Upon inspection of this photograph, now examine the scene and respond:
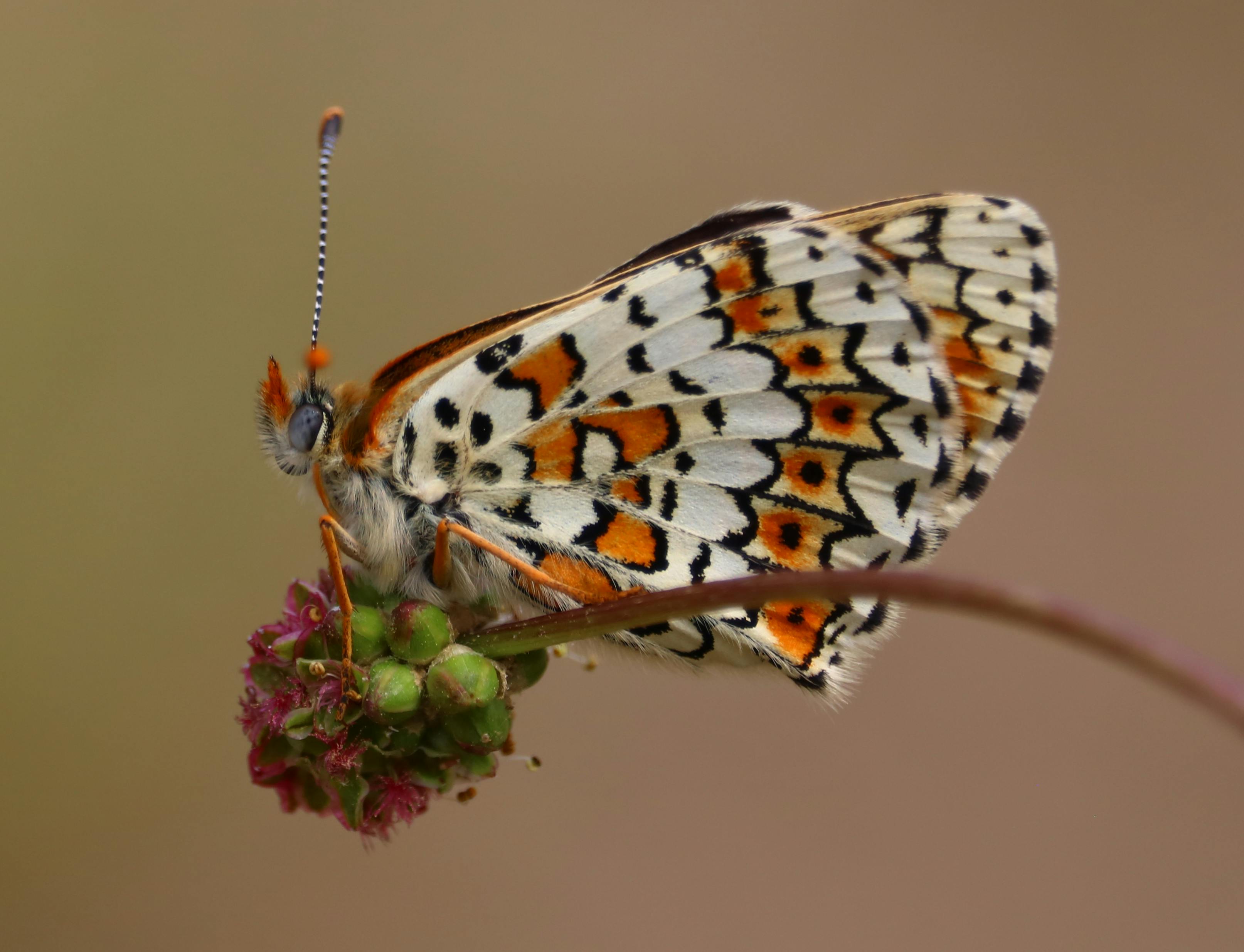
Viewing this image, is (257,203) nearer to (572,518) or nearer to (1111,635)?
(572,518)

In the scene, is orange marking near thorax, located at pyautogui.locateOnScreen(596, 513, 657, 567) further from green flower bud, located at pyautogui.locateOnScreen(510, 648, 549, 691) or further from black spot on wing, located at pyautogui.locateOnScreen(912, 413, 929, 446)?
black spot on wing, located at pyautogui.locateOnScreen(912, 413, 929, 446)

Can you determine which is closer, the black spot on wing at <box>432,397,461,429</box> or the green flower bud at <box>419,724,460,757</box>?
the green flower bud at <box>419,724,460,757</box>

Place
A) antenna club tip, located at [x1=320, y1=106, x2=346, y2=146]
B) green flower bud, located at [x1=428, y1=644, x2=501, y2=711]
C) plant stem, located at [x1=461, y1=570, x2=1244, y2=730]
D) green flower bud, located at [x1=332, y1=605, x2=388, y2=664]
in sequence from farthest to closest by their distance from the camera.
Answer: antenna club tip, located at [x1=320, y1=106, x2=346, y2=146]
green flower bud, located at [x1=332, y1=605, x2=388, y2=664]
green flower bud, located at [x1=428, y1=644, x2=501, y2=711]
plant stem, located at [x1=461, y1=570, x2=1244, y2=730]

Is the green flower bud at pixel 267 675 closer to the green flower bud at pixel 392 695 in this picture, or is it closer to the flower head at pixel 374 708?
the flower head at pixel 374 708

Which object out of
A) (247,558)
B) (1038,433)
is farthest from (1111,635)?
(1038,433)

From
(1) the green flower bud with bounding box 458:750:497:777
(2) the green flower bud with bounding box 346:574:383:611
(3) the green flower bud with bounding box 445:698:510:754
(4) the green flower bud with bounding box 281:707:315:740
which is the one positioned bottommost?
(1) the green flower bud with bounding box 458:750:497:777

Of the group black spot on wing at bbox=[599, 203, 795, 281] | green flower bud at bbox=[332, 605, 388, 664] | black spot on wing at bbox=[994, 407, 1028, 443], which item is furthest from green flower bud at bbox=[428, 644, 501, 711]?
black spot on wing at bbox=[994, 407, 1028, 443]
